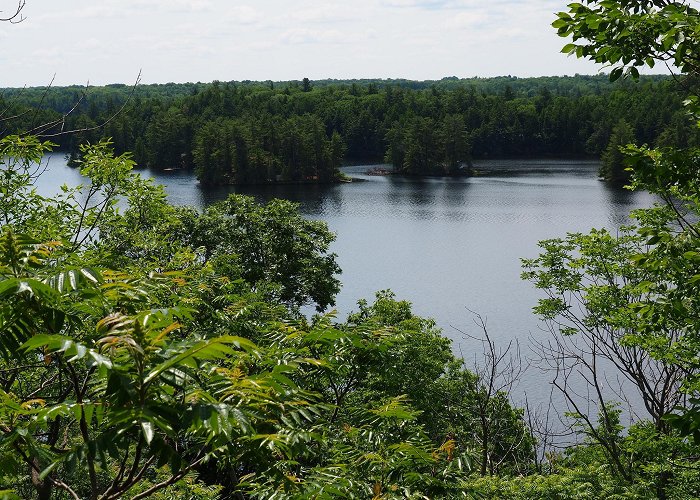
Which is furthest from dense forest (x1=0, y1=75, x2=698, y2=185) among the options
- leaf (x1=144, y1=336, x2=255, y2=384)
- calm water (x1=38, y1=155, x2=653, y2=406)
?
leaf (x1=144, y1=336, x2=255, y2=384)

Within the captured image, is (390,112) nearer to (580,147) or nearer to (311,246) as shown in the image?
(580,147)

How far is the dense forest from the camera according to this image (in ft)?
309

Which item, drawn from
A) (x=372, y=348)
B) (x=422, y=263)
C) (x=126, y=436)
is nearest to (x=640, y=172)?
(x=372, y=348)

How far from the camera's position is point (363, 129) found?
134m

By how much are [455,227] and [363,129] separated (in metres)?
78.7

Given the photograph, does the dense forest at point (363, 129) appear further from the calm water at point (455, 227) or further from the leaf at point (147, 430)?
the leaf at point (147, 430)

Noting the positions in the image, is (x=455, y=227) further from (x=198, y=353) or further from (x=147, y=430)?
(x=147, y=430)

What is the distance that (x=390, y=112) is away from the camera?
452ft

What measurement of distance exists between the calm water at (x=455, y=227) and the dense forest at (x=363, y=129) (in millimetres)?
6503

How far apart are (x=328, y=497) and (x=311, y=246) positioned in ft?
82.7

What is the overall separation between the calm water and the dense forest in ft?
21.3

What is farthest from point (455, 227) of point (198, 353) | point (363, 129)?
point (363, 129)

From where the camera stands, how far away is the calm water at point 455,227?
3803 centimetres

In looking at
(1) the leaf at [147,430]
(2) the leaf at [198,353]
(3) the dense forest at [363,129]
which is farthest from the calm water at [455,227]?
(1) the leaf at [147,430]
